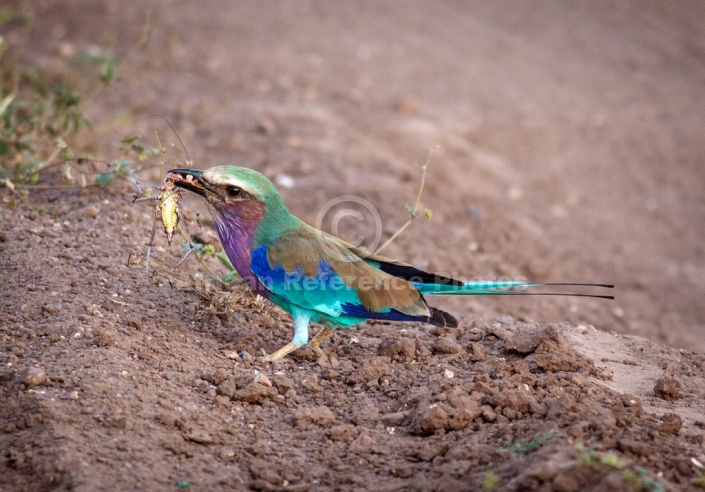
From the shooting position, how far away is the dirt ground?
3.24m

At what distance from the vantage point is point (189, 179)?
413 cm

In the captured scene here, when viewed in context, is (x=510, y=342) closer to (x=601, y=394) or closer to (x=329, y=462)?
(x=601, y=394)

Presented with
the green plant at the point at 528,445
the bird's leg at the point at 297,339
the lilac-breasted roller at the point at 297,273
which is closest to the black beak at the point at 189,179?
the lilac-breasted roller at the point at 297,273

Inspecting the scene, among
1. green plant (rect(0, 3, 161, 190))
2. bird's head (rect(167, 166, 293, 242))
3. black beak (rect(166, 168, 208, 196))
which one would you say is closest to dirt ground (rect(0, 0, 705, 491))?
green plant (rect(0, 3, 161, 190))

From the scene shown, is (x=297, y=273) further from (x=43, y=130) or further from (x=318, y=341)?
(x=43, y=130)

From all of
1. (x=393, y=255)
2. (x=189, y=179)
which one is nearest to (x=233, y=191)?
(x=189, y=179)

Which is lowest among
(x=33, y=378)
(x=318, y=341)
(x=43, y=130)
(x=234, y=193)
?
(x=33, y=378)

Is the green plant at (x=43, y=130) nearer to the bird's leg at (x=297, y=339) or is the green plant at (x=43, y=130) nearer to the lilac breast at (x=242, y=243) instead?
the lilac breast at (x=242, y=243)

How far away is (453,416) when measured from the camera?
349cm

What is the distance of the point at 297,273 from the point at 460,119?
227 inches

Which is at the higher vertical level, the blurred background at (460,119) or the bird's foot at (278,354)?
the blurred background at (460,119)

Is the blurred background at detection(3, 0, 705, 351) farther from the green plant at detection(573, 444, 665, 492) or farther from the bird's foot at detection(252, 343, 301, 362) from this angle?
the green plant at detection(573, 444, 665, 492)

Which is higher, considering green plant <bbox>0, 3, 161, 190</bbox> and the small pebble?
green plant <bbox>0, 3, 161, 190</bbox>

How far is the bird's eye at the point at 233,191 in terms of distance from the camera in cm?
411
